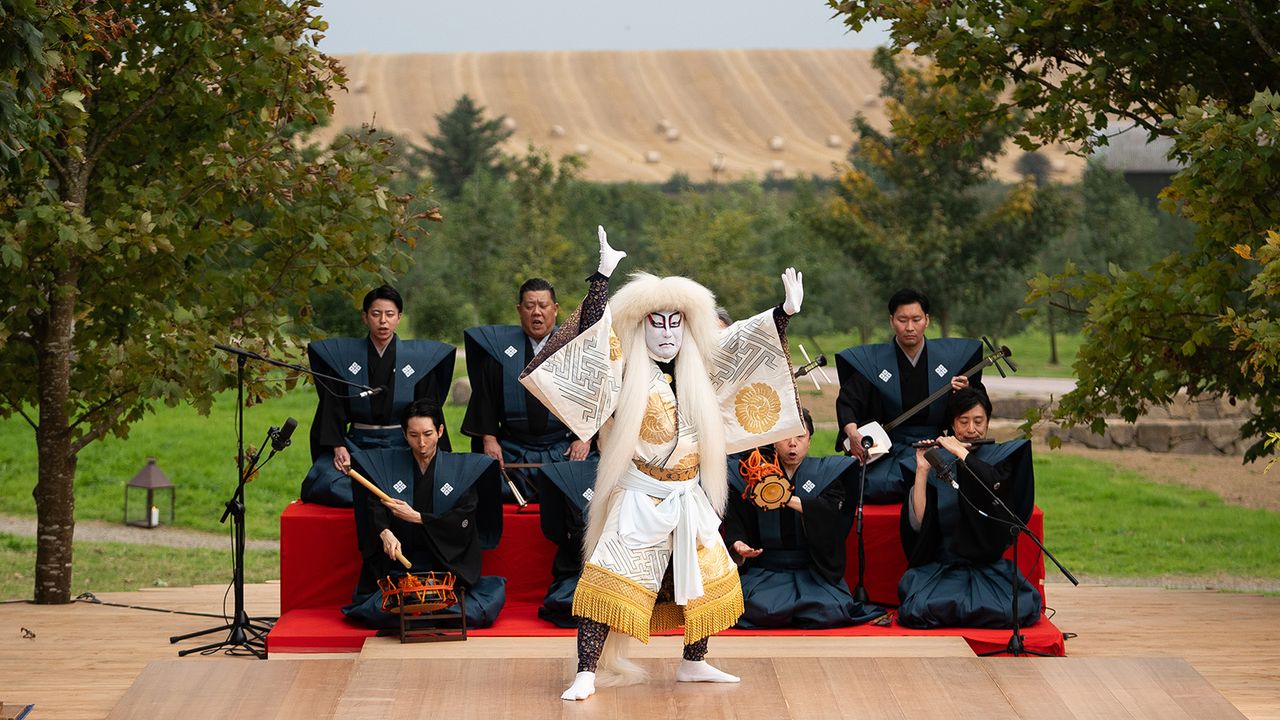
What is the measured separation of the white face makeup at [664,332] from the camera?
205 inches

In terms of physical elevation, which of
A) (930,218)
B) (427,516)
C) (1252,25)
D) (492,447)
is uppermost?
(930,218)

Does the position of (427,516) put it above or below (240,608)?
above

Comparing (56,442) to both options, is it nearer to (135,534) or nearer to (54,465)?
(54,465)

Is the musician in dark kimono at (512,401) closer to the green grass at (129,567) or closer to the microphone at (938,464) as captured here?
the microphone at (938,464)

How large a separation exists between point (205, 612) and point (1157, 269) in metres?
5.27

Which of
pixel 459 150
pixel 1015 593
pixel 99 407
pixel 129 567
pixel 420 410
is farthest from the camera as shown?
pixel 459 150

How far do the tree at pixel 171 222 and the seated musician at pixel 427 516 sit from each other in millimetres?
1482

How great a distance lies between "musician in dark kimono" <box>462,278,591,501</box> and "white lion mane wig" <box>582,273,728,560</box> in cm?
192

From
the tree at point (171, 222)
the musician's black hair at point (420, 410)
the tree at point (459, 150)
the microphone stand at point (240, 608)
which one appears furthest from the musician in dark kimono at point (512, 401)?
the tree at point (459, 150)

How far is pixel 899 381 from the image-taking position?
7.16 metres

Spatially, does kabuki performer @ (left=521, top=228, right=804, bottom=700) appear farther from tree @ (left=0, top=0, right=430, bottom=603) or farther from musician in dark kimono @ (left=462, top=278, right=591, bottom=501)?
tree @ (left=0, top=0, right=430, bottom=603)

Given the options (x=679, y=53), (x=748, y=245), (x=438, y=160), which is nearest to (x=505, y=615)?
(x=748, y=245)

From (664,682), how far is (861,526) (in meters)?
1.67

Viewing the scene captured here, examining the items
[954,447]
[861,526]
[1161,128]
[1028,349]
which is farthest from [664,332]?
[1028,349]
